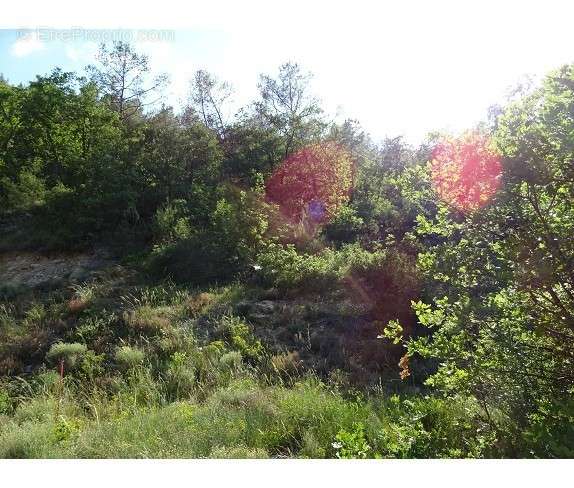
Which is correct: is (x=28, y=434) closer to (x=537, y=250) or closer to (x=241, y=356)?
(x=241, y=356)

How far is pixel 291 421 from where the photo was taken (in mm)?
4102

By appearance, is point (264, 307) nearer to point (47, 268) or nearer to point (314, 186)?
point (314, 186)

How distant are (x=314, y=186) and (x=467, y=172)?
13.2m

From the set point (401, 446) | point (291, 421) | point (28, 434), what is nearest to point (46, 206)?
point (28, 434)

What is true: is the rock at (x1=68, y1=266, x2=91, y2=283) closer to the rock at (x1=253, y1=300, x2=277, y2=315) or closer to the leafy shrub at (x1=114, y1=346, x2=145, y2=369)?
the rock at (x1=253, y1=300, x2=277, y2=315)

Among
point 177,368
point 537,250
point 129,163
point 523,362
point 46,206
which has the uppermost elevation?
point 129,163

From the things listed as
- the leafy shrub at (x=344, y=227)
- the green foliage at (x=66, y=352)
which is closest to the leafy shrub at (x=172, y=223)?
the leafy shrub at (x=344, y=227)

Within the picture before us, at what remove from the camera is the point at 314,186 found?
16266mm

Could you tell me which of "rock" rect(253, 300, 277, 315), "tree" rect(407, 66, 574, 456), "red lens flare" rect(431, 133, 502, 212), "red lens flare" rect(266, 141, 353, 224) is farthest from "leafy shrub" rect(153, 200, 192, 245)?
"tree" rect(407, 66, 574, 456)

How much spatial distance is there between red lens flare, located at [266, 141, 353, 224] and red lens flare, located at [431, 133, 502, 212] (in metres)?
12.5

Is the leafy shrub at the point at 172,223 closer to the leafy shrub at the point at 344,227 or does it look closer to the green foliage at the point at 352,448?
the leafy shrub at the point at 344,227

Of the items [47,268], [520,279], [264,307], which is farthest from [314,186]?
[520,279]

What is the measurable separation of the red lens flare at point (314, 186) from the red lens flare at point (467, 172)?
1251 centimetres

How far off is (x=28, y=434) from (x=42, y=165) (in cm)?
1898
